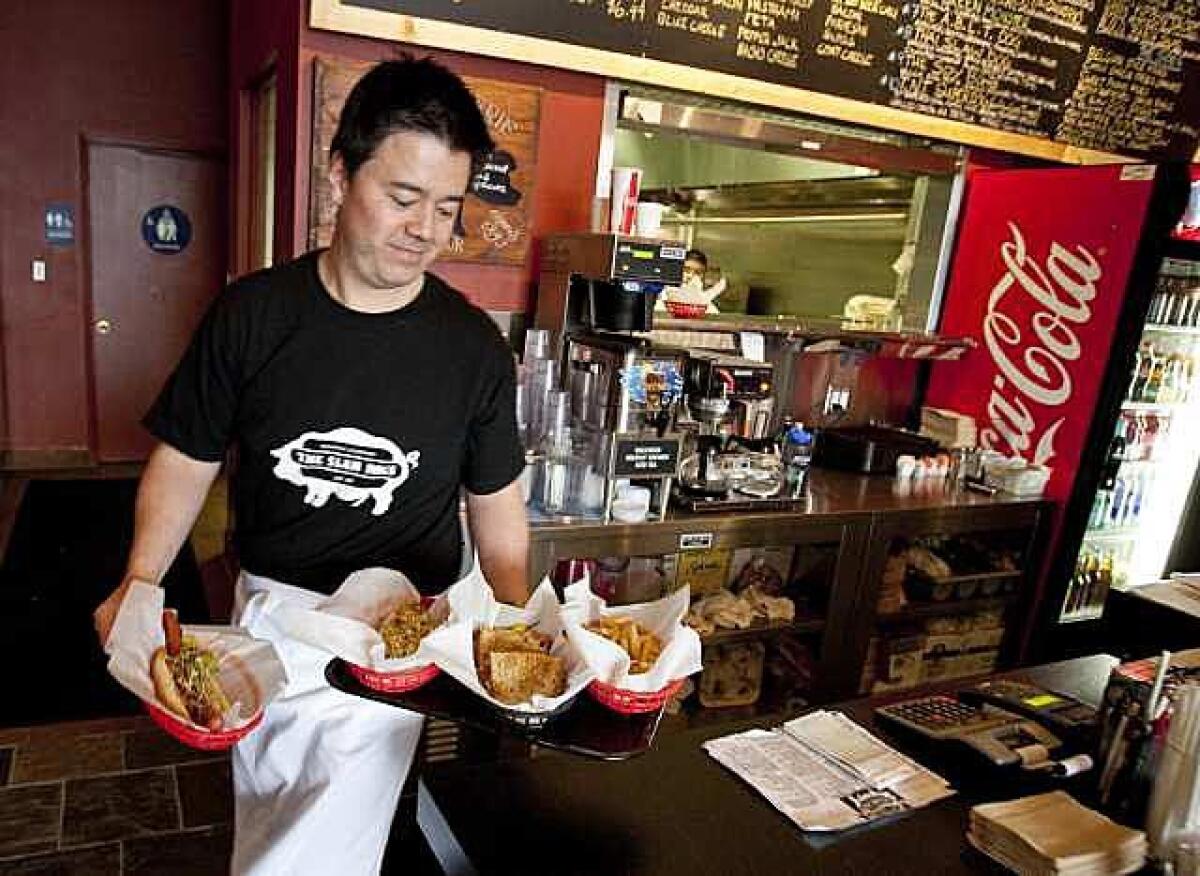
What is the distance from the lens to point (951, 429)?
3547 millimetres

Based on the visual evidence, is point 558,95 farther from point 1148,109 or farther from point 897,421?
point 1148,109

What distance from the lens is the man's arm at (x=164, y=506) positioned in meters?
1.44

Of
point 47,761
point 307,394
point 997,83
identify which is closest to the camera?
point 307,394

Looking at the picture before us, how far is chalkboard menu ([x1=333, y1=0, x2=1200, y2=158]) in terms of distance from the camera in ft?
8.79

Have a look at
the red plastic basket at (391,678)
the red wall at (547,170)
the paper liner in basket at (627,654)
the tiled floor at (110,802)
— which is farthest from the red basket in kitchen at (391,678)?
the red wall at (547,170)

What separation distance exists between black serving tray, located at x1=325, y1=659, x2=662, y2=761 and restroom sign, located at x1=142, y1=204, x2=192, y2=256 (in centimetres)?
522

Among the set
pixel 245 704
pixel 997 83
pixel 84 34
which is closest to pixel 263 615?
pixel 245 704

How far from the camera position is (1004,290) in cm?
344

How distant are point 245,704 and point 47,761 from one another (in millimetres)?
1869

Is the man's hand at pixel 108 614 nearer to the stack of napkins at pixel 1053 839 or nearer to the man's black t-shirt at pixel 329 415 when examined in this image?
the man's black t-shirt at pixel 329 415

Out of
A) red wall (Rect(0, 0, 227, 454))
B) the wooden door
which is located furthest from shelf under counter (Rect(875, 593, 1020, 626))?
red wall (Rect(0, 0, 227, 454))

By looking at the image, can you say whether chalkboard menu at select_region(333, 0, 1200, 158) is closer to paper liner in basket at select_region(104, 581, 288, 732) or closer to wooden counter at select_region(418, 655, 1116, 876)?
paper liner in basket at select_region(104, 581, 288, 732)

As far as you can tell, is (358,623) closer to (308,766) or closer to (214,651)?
(214,651)

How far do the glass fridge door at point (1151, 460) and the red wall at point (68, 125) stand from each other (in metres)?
5.22
